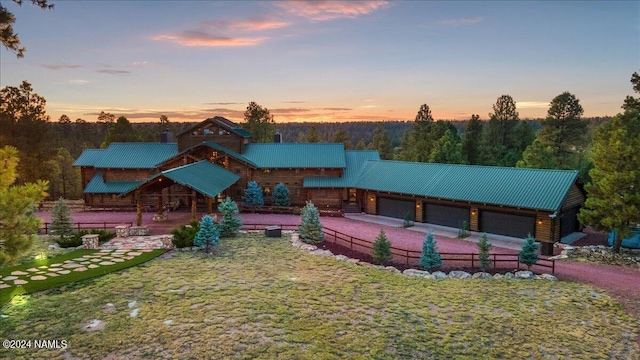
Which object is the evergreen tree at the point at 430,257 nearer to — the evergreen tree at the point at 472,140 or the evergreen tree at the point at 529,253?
the evergreen tree at the point at 529,253

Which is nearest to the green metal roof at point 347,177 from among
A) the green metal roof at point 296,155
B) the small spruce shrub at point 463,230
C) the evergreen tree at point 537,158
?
the green metal roof at point 296,155

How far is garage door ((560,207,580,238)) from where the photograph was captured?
28.2 meters

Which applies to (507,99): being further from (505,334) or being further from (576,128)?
(505,334)

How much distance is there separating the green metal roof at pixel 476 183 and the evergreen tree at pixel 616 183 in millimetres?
2147

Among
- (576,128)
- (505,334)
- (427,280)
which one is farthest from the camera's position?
(576,128)

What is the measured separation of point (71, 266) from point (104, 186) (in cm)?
2083

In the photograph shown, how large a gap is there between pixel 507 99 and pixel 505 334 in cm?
4310

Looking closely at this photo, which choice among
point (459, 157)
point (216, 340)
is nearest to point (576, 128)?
point (459, 157)

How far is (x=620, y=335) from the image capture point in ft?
50.2

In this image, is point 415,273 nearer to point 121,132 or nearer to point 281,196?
point 281,196

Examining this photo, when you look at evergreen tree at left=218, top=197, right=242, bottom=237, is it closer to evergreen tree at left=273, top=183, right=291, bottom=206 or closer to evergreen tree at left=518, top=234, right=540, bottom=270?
evergreen tree at left=273, top=183, right=291, bottom=206

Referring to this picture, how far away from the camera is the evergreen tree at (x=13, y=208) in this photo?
1044 cm

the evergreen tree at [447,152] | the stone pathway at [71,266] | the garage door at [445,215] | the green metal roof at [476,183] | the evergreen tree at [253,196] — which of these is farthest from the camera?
the evergreen tree at [447,152]

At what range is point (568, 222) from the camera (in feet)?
95.8
